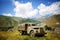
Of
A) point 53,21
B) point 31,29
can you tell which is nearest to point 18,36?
point 31,29

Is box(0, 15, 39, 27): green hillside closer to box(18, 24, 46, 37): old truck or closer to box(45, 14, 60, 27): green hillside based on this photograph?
box(18, 24, 46, 37): old truck

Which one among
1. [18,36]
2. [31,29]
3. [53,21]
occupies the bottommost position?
[18,36]

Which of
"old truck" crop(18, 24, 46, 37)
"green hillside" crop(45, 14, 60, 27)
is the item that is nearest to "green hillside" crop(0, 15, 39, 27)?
"old truck" crop(18, 24, 46, 37)

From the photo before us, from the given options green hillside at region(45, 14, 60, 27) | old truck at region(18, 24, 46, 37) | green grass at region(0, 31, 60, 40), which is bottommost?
green grass at region(0, 31, 60, 40)

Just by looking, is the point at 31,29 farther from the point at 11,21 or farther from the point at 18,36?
the point at 11,21

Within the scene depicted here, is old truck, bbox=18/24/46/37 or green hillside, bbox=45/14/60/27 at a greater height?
green hillside, bbox=45/14/60/27

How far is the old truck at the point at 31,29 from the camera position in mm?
3110

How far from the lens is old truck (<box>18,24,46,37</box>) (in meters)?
3.11

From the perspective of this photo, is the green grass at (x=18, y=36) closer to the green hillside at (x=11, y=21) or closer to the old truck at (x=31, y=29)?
the old truck at (x=31, y=29)

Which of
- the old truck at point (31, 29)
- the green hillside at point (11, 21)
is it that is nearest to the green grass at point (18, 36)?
the old truck at point (31, 29)

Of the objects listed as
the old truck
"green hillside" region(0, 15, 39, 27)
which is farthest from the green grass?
"green hillside" region(0, 15, 39, 27)

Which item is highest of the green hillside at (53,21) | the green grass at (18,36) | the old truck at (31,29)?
the green hillside at (53,21)

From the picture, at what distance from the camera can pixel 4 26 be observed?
3.13m

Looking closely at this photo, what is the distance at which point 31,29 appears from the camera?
3.16m
